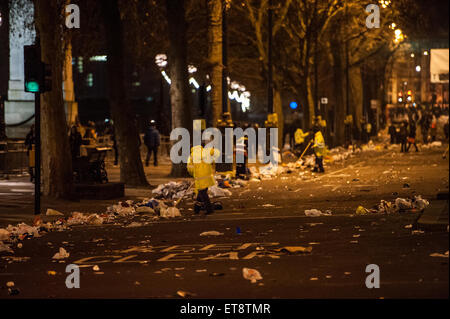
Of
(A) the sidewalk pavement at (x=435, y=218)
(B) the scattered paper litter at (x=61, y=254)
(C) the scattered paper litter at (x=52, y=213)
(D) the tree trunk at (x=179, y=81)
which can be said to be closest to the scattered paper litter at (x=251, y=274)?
(B) the scattered paper litter at (x=61, y=254)

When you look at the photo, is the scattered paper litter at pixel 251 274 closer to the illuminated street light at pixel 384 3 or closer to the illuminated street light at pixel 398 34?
the illuminated street light at pixel 384 3

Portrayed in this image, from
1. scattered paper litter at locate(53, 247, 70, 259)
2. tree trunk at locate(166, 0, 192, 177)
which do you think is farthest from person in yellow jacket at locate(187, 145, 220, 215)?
tree trunk at locate(166, 0, 192, 177)

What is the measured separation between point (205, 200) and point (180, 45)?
40.4 ft

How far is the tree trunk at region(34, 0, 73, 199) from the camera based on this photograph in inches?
832

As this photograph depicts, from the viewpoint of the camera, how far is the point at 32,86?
1742 centimetres

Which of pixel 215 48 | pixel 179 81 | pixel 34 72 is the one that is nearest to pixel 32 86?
pixel 34 72

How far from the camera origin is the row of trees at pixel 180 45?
2180cm

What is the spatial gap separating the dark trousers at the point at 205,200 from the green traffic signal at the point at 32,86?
12.9 feet

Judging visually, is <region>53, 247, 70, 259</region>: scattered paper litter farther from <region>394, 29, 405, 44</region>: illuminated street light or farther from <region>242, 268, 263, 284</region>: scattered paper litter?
<region>394, 29, 405, 44</region>: illuminated street light

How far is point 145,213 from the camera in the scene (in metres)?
19.7

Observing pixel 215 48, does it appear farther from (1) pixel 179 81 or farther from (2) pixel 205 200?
(2) pixel 205 200

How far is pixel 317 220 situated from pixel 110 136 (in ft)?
87.6
